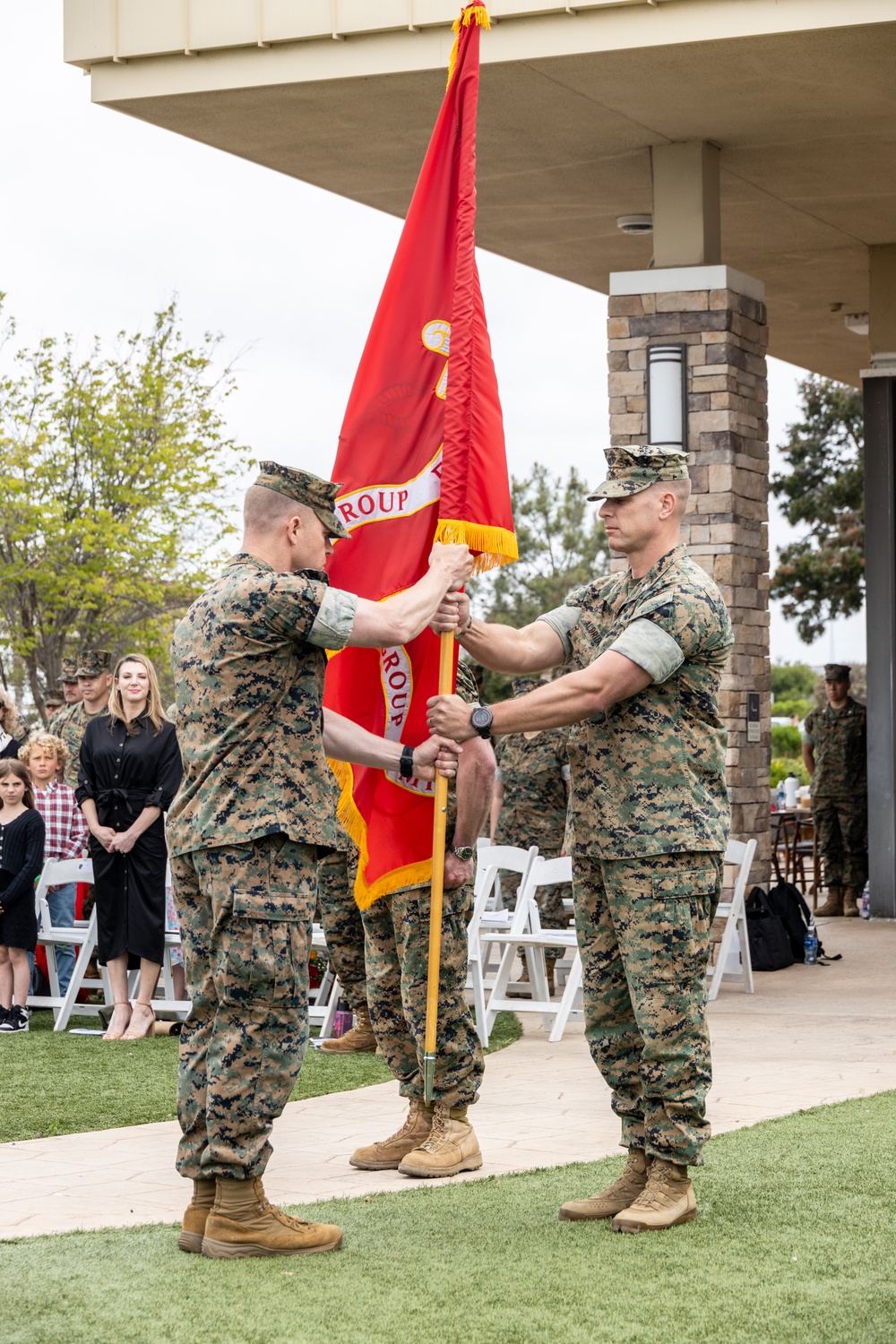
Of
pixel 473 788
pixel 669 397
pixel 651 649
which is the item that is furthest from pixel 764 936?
pixel 651 649

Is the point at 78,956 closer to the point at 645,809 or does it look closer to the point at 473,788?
the point at 473,788

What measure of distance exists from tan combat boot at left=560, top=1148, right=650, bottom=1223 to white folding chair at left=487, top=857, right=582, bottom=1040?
3.27m

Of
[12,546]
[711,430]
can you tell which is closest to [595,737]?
[711,430]

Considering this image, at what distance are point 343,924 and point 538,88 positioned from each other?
4589mm

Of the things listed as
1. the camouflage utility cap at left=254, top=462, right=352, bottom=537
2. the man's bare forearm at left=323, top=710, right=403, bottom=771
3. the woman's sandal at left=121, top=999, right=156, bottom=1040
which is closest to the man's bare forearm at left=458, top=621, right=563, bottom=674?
the man's bare forearm at left=323, top=710, right=403, bottom=771

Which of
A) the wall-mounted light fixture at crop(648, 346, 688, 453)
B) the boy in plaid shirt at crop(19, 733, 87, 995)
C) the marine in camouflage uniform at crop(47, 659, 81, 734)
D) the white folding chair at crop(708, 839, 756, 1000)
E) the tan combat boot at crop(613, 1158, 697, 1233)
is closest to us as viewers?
the tan combat boot at crop(613, 1158, 697, 1233)

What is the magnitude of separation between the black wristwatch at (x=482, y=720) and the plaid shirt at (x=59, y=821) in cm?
558

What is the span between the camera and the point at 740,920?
1018cm

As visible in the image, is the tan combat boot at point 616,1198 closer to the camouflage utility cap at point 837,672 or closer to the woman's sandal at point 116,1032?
the woman's sandal at point 116,1032

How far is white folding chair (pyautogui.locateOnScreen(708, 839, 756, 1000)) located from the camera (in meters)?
9.95

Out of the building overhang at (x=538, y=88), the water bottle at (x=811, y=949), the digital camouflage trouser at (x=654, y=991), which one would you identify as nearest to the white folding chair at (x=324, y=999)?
the digital camouflage trouser at (x=654, y=991)

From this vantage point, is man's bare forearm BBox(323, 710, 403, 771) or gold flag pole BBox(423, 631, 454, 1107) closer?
gold flag pole BBox(423, 631, 454, 1107)

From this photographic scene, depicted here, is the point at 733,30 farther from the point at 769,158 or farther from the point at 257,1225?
the point at 257,1225

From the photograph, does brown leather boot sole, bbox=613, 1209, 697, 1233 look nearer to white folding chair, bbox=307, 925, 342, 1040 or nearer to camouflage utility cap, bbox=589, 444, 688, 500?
camouflage utility cap, bbox=589, 444, 688, 500
